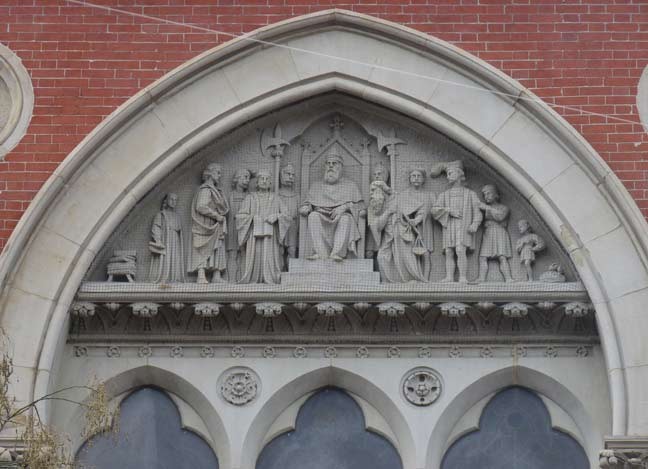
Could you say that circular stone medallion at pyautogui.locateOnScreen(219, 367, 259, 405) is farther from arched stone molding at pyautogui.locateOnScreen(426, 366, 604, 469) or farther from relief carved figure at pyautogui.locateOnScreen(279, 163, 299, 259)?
arched stone molding at pyautogui.locateOnScreen(426, 366, 604, 469)

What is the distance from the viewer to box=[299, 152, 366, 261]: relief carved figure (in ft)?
57.3

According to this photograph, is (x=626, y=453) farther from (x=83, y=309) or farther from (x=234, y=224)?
(x=83, y=309)

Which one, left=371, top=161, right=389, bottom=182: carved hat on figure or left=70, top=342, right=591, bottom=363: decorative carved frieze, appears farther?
left=371, top=161, right=389, bottom=182: carved hat on figure

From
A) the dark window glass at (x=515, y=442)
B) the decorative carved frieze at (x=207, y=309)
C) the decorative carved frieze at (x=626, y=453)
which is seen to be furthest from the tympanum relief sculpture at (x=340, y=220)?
the decorative carved frieze at (x=626, y=453)

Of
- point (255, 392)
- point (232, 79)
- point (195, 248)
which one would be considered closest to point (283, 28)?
point (232, 79)

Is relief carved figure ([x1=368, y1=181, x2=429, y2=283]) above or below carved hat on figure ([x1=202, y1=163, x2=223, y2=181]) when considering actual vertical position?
below

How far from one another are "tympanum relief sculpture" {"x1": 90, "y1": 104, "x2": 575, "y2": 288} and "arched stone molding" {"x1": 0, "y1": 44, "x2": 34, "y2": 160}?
1227 millimetres

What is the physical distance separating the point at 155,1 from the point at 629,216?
4.51 metres

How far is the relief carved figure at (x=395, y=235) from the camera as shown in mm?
17375

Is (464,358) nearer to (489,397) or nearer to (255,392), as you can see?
(489,397)

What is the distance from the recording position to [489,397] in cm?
1748

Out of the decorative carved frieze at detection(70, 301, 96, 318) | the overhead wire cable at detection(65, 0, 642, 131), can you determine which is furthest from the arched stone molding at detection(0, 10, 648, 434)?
the decorative carved frieze at detection(70, 301, 96, 318)

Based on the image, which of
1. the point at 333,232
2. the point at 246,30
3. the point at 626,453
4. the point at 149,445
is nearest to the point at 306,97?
the point at 246,30

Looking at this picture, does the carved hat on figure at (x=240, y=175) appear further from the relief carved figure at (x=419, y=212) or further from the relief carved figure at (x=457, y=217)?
the relief carved figure at (x=457, y=217)
